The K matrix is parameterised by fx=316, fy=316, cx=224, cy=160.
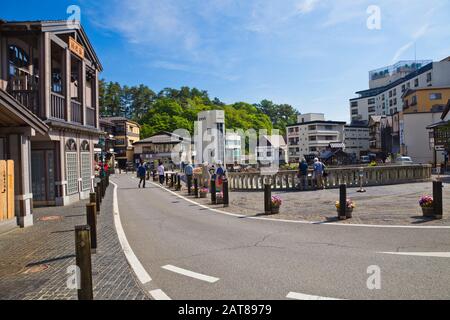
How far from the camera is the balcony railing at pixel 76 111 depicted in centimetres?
1692

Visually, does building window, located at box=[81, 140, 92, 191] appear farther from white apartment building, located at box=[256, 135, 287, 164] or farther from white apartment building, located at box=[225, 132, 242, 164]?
white apartment building, located at box=[225, 132, 242, 164]

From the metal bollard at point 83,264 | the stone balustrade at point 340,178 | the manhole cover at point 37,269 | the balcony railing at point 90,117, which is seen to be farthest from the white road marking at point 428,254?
the balcony railing at point 90,117

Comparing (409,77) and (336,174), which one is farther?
(409,77)

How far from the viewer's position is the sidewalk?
484cm

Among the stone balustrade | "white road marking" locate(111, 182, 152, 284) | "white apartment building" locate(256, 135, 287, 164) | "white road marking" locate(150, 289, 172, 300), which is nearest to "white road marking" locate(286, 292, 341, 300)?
"white road marking" locate(150, 289, 172, 300)

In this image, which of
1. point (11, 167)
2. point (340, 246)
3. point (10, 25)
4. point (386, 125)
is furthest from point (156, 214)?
point (386, 125)

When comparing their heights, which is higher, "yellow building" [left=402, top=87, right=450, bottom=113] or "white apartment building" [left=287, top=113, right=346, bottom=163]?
"yellow building" [left=402, top=87, right=450, bottom=113]

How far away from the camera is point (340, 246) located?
22.8 feet

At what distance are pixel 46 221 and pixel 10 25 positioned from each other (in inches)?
351

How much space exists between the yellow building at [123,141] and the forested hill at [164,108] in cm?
803

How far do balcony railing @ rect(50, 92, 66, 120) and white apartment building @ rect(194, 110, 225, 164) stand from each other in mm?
34119

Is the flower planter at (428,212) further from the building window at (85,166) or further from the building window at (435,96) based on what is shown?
the building window at (435,96)
